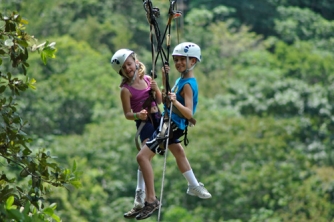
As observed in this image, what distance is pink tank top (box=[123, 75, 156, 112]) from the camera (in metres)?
6.28

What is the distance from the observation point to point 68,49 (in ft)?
113

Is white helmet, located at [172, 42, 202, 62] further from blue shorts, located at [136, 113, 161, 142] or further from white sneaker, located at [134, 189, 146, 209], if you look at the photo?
white sneaker, located at [134, 189, 146, 209]

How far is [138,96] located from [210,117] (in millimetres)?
21989

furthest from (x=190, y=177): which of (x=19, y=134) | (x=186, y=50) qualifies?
(x=19, y=134)

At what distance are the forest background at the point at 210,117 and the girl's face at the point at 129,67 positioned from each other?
12033mm

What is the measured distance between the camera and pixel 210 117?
92.6 ft

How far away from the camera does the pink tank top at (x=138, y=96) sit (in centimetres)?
628

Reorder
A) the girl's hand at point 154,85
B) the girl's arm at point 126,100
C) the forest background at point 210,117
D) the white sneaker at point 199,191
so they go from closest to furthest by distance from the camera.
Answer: the girl's hand at point 154,85 → the girl's arm at point 126,100 → the white sneaker at point 199,191 → the forest background at point 210,117

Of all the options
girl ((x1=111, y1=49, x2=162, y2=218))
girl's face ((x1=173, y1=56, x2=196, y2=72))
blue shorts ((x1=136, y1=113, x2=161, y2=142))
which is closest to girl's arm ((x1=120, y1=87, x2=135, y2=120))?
girl ((x1=111, y1=49, x2=162, y2=218))

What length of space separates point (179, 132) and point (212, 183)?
16.6m

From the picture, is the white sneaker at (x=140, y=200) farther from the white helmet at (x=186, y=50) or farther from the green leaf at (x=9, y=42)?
the green leaf at (x=9, y=42)

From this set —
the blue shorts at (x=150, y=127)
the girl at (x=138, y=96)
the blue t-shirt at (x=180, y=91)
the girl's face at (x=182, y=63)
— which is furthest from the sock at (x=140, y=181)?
the girl's face at (x=182, y=63)

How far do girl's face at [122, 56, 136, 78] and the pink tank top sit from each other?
0.09 metres

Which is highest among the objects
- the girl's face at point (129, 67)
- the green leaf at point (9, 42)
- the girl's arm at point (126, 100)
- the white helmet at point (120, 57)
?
the green leaf at point (9, 42)
